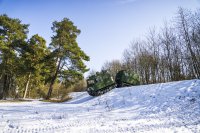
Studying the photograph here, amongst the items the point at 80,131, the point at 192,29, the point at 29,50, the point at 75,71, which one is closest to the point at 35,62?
the point at 29,50

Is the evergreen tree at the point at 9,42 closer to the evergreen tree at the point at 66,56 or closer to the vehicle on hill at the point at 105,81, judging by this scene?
the evergreen tree at the point at 66,56

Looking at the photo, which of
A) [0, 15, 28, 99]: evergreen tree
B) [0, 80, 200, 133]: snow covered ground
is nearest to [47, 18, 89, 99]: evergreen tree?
[0, 15, 28, 99]: evergreen tree

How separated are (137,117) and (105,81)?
14.2m

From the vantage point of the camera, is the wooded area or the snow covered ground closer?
the snow covered ground

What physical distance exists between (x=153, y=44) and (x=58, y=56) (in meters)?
22.1

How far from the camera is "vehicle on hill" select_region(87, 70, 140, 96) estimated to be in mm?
23902

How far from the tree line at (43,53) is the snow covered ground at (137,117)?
14.3 metres

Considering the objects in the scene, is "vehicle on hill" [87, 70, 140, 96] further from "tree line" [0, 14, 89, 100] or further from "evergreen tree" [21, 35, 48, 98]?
"evergreen tree" [21, 35, 48, 98]

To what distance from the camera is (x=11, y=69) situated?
33.6 m

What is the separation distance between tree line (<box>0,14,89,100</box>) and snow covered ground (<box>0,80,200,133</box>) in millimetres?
14349

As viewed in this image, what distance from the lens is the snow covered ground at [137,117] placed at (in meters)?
7.93

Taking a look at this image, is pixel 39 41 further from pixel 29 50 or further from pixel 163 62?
pixel 163 62

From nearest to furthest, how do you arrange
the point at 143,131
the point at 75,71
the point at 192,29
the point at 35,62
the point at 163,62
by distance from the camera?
the point at 143,131, the point at 192,29, the point at 75,71, the point at 35,62, the point at 163,62

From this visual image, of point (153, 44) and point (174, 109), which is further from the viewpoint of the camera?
point (153, 44)
